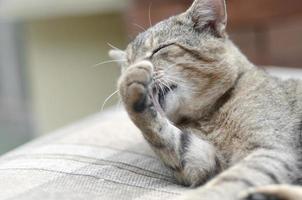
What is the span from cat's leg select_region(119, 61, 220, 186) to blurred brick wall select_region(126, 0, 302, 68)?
184cm

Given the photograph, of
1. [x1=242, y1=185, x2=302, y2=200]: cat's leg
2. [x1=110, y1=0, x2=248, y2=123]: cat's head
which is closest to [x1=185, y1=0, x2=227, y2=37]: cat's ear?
[x1=110, y1=0, x2=248, y2=123]: cat's head

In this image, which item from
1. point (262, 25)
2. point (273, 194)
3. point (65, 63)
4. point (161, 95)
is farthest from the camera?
point (65, 63)

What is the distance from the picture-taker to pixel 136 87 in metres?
1.38

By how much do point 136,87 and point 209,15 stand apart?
452mm

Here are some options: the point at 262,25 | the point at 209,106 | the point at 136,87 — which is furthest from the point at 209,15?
the point at 262,25

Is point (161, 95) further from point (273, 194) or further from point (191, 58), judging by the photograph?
point (273, 194)

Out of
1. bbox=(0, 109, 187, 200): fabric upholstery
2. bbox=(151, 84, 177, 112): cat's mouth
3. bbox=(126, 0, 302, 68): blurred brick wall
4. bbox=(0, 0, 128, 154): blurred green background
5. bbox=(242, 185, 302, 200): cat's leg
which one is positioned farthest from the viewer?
bbox=(0, 0, 128, 154): blurred green background

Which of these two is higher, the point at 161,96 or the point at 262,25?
the point at 161,96

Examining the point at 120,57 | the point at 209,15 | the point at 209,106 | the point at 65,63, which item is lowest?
the point at 65,63

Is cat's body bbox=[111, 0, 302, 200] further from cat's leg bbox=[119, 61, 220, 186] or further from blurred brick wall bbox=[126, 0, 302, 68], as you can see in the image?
blurred brick wall bbox=[126, 0, 302, 68]

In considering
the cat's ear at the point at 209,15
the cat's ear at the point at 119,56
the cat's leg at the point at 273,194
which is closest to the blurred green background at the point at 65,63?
the cat's ear at the point at 119,56

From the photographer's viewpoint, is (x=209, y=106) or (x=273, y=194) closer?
(x=273, y=194)

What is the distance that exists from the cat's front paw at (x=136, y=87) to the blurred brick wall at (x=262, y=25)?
187 centimetres

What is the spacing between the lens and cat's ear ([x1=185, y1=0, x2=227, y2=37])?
5.59 ft
